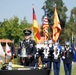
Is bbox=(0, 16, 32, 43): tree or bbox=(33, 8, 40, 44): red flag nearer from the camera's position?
bbox=(33, 8, 40, 44): red flag

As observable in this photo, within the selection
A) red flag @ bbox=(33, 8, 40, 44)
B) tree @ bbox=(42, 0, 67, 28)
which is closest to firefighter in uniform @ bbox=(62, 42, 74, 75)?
red flag @ bbox=(33, 8, 40, 44)

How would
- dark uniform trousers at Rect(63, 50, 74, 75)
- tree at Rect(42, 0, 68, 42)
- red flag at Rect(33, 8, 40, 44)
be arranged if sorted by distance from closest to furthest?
dark uniform trousers at Rect(63, 50, 74, 75) → red flag at Rect(33, 8, 40, 44) → tree at Rect(42, 0, 68, 42)

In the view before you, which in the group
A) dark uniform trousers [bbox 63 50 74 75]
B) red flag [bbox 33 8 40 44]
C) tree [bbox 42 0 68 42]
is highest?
tree [bbox 42 0 68 42]

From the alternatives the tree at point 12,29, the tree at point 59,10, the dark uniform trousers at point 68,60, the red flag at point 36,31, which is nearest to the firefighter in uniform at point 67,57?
the dark uniform trousers at point 68,60

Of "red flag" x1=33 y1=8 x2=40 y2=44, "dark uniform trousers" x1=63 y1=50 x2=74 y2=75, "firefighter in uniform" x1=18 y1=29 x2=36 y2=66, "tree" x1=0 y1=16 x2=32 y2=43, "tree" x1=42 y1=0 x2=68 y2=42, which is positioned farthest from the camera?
"tree" x1=42 y1=0 x2=68 y2=42

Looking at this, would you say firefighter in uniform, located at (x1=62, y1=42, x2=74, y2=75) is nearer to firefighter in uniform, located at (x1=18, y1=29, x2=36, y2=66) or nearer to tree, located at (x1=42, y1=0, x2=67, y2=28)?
firefighter in uniform, located at (x1=18, y1=29, x2=36, y2=66)

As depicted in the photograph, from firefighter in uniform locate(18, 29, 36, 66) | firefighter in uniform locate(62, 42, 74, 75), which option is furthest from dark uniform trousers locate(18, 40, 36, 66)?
firefighter in uniform locate(62, 42, 74, 75)

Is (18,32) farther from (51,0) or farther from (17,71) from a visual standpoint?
(17,71)

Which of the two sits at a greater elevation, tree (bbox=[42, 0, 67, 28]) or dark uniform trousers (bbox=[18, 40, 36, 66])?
tree (bbox=[42, 0, 67, 28])

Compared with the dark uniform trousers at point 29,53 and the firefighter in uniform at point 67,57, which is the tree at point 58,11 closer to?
the firefighter in uniform at point 67,57

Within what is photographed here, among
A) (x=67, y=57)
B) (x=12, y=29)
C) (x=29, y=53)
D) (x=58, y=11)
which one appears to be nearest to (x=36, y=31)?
(x=67, y=57)

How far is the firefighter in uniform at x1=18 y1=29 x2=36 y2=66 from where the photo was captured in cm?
818

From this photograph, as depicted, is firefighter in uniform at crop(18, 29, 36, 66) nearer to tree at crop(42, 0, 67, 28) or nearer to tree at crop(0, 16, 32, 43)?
tree at crop(0, 16, 32, 43)

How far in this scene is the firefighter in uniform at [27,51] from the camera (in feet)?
26.8
